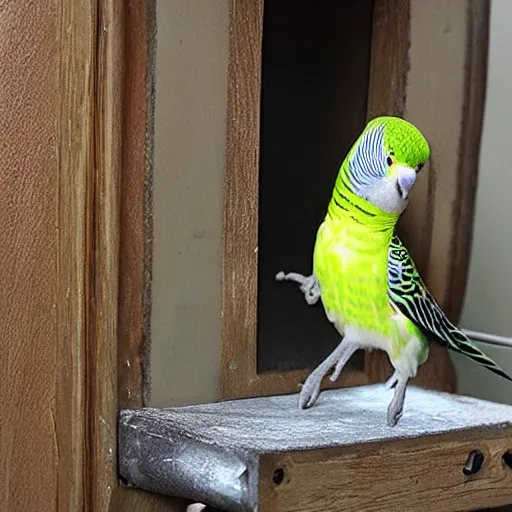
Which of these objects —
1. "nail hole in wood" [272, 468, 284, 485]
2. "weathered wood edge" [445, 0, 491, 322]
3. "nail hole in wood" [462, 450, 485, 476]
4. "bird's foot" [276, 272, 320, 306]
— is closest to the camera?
"nail hole in wood" [272, 468, 284, 485]

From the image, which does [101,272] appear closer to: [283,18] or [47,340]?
[47,340]

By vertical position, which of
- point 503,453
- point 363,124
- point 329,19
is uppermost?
point 329,19

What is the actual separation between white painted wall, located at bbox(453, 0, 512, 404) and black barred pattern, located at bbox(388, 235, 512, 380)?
0.61 feet

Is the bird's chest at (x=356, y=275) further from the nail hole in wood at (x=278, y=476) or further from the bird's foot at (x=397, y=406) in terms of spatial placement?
the nail hole in wood at (x=278, y=476)

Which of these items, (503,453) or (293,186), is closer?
(503,453)

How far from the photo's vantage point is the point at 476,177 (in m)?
1.12

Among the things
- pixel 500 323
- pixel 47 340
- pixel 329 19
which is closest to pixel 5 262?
pixel 47 340

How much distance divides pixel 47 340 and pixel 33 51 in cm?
25

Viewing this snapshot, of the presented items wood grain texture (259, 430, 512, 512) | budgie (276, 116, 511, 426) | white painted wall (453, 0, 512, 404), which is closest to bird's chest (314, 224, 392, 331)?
budgie (276, 116, 511, 426)

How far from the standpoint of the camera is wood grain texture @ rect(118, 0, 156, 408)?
2.95 feet

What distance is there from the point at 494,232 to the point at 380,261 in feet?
0.82

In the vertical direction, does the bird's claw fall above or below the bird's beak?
below

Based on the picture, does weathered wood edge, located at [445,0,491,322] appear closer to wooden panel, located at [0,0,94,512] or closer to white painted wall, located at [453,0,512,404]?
white painted wall, located at [453,0,512,404]

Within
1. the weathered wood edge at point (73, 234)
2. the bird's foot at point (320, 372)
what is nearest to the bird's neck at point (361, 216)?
the bird's foot at point (320, 372)
